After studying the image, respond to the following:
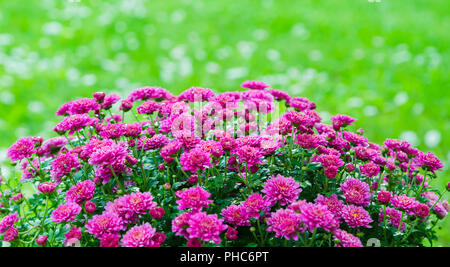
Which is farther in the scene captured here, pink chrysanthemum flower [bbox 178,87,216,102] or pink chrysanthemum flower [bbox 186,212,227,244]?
pink chrysanthemum flower [bbox 178,87,216,102]

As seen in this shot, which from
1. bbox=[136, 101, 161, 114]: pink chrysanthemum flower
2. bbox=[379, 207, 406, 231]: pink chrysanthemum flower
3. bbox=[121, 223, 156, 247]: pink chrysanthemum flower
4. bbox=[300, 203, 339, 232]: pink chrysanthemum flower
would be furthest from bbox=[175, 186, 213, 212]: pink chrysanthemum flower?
bbox=[379, 207, 406, 231]: pink chrysanthemum flower

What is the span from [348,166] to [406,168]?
16.0 inches

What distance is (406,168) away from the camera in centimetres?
156

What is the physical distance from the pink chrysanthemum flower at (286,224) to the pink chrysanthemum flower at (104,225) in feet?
1.37

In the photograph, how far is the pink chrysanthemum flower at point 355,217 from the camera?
1114 mm

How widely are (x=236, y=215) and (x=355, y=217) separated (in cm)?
34

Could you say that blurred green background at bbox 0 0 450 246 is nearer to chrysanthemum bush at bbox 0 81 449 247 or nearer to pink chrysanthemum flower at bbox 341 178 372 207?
chrysanthemum bush at bbox 0 81 449 247

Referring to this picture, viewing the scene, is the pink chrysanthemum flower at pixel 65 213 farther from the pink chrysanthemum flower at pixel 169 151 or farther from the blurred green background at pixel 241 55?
the blurred green background at pixel 241 55

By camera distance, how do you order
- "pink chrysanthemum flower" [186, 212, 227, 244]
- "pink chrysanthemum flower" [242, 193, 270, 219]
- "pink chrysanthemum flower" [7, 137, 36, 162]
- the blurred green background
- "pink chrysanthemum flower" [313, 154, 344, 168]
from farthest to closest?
the blurred green background
"pink chrysanthemum flower" [7, 137, 36, 162]
"pink chrysanthemum flower" [313, 154, 344, 168]
"pink chrysanthemum flower" [242, 193, 270, 219]
"pink chrysanthemum flower" [186, 212, 227, 244]

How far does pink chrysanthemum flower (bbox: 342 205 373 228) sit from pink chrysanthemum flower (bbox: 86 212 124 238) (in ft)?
2.09

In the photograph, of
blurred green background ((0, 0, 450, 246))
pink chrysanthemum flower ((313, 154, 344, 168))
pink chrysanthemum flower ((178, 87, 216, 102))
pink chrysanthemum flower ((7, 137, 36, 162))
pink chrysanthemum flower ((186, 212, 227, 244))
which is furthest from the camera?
blurred green background ((0, 0, 450, 246))

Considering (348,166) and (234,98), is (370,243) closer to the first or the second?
(348,166)

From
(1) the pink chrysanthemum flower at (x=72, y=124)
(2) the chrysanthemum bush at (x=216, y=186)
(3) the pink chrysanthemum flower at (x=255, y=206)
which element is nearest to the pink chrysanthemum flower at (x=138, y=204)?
(2) the chrysanthemum bush at (x=216, y=186)

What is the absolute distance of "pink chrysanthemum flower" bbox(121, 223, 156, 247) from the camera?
0.99 m
